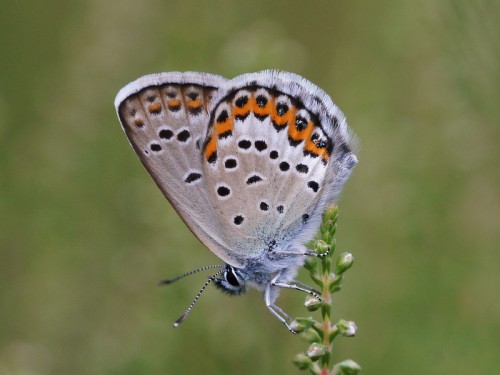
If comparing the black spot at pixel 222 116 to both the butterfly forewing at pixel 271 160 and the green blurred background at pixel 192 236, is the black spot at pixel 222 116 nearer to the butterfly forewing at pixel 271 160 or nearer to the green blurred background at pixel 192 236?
the butterfly forewing at pixel 271 160

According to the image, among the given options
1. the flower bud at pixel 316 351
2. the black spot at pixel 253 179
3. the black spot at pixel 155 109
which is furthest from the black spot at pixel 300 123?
the flower bud at pixel 316 351

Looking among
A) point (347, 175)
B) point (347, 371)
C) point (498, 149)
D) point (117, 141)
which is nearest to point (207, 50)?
point (117, 141)

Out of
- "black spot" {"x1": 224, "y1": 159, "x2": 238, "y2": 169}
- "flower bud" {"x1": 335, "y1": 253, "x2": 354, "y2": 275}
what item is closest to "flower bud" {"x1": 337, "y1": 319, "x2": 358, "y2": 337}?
"flower bud" {"x1": 335, "y1": 253, "x2": 354, "y2": 275}

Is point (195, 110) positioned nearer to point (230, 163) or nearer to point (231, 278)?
point (230, 163)

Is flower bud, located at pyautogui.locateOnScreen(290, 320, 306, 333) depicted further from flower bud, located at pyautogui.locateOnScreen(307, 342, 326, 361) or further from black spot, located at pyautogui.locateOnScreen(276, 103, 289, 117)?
black spot, located at pyautogui.locateOnScreen(276, 103, 289, 117)

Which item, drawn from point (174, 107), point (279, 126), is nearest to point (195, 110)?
point (174, 107)
